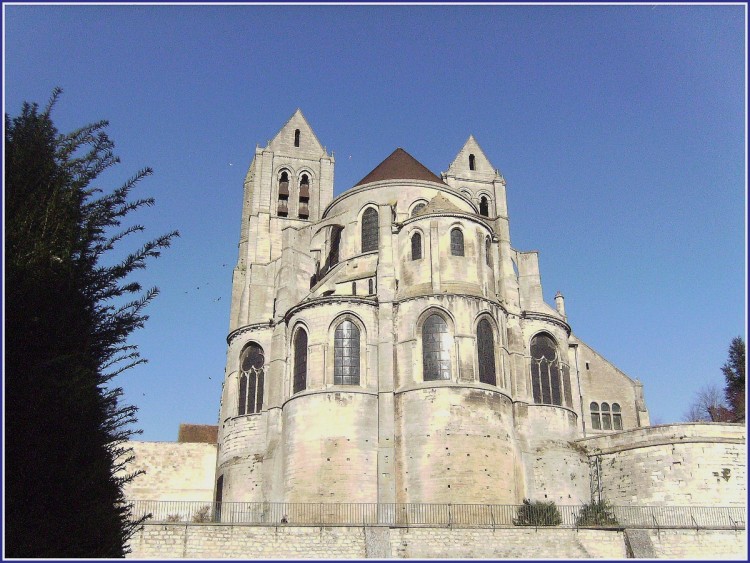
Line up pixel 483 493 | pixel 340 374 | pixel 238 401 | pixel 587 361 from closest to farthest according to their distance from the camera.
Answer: pixel 483 493 → pixel 340 374 → pixel 238 401 → pixel 587 361

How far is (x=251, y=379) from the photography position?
105 feet

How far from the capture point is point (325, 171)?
42.5 metres

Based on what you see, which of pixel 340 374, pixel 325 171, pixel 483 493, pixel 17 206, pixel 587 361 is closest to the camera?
pixel 17 206

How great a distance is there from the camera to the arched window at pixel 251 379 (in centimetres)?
3120

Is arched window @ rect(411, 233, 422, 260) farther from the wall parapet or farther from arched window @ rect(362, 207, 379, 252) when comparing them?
the wall parapet

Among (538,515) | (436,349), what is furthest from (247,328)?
(538,515)

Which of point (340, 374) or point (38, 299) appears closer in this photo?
point (38, 299)

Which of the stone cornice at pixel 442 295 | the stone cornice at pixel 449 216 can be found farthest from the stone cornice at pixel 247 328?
the stone cornice at pixel 449 216

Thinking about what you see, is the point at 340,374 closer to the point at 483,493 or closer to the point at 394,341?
the point at 394,341

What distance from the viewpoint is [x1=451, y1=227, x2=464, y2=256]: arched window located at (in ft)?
98.0

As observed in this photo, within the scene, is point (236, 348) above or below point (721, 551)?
above

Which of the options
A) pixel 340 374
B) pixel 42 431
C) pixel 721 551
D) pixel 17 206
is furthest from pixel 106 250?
pixel 721 551

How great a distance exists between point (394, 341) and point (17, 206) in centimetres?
1941

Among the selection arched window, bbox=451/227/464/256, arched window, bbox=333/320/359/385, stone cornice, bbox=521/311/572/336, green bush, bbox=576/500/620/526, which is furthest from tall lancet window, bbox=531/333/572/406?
arched window, bbox=333/320/359/385
